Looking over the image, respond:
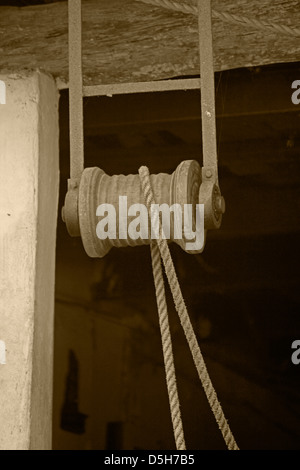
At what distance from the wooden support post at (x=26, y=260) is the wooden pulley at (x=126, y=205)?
1.29 feet

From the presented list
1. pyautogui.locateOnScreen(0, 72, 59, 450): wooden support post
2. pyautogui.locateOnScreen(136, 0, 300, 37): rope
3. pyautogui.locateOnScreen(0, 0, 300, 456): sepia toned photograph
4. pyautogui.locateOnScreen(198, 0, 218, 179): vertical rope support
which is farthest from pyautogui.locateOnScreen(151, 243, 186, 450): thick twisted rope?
pyautogui.locateOnScreen(136, 0, 300, 37): rope

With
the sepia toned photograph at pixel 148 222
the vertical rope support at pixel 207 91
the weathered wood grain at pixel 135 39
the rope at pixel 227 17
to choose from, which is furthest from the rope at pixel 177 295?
the weathered wood grain at pixel 135 39

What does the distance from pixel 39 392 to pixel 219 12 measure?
105 cm

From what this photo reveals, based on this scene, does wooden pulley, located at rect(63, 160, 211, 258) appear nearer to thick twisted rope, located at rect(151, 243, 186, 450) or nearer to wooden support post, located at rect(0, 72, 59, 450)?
thick twisted rope, located at rect(151, 243, 186, 450)

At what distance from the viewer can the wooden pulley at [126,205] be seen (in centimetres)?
118

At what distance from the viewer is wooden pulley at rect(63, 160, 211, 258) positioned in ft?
3.88

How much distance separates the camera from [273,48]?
1581mm

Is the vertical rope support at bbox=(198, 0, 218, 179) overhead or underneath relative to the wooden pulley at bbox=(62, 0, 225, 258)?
overhead

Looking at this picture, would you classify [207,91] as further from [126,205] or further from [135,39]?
[135,39]

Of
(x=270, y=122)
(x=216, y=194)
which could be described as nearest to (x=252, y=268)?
(x=270, y=122)

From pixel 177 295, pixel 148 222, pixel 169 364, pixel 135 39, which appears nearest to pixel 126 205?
pixel 148 222

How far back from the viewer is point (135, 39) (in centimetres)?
159

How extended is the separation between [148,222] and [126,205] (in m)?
0.06

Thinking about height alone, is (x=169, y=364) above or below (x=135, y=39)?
below
